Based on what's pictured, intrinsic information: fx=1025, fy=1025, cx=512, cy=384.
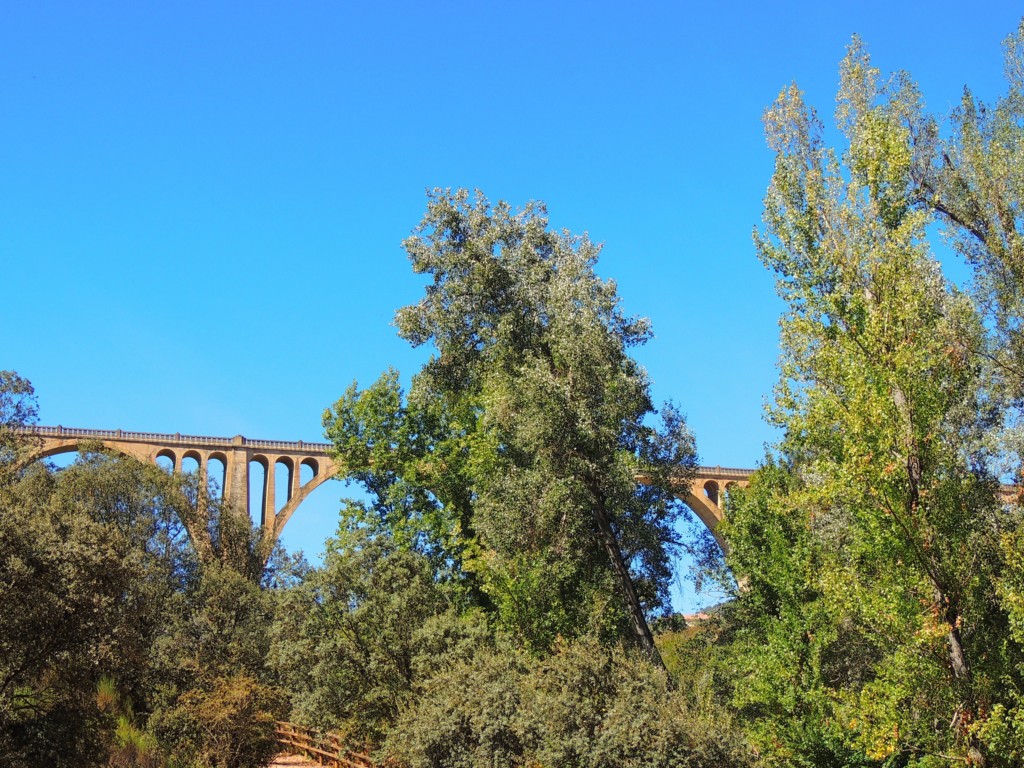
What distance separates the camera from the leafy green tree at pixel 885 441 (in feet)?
57.1

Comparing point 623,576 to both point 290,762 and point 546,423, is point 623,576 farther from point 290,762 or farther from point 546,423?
point 290,762

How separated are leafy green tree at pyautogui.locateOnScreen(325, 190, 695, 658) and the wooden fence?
16.6 feet

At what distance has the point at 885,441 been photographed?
1723 cm

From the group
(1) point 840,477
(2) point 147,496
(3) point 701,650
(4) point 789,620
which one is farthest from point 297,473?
(1) point 840,477

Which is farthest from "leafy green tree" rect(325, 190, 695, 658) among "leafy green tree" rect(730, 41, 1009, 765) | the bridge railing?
the bridge railing

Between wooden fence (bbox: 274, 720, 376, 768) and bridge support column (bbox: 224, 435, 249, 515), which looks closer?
wooden fence (bbox: 274, 720, 376, 768)

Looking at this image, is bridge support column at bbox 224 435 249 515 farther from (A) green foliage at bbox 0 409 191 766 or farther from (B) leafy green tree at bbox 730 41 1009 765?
(B) leafy green tree at bbox 730 41 1009 765

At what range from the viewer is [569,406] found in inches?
941

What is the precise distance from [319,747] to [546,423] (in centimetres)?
1175

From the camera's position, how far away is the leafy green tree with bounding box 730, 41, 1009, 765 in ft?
57.1

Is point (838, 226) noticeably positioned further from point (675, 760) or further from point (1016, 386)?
point (675, 760)

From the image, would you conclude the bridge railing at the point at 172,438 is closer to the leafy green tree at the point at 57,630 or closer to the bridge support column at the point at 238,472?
the bridge support column at the point at 238,472

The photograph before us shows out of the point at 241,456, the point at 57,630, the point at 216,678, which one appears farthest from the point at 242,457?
the point at 57,630

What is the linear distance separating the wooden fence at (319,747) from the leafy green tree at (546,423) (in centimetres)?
505
